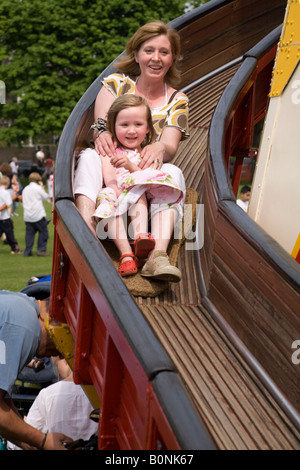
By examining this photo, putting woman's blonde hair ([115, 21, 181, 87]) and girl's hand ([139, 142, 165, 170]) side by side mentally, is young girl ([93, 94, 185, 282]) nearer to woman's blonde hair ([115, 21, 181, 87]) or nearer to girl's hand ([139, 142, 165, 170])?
girl's hand ([139, 142, 165, 170])

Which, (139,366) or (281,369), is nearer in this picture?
(139,366)

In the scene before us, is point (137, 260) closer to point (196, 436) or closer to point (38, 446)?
point (38, 446)

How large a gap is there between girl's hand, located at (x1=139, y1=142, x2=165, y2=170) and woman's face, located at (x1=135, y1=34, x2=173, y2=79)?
68cm

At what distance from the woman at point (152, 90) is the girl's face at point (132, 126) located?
0.08 meters

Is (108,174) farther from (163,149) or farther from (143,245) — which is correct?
(143,245)

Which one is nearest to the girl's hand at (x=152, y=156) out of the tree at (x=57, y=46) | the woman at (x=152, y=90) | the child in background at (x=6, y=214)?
the woman at (x=152, y=90)

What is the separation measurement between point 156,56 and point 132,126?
678 mm

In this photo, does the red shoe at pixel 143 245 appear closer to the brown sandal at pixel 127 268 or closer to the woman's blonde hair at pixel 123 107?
the brown sandal at pixel 127 268

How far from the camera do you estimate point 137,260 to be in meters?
3.60

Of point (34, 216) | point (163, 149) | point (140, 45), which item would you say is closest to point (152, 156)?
point (163, 149)

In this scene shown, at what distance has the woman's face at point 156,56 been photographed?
4.43 m

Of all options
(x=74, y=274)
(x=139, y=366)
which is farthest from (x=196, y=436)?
(x=74, y=274)
